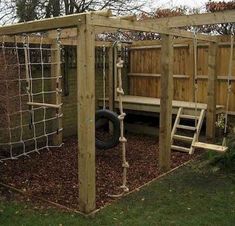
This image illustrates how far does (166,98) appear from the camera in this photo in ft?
19.3

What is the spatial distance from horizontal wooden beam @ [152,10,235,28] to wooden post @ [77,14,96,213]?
2.13m

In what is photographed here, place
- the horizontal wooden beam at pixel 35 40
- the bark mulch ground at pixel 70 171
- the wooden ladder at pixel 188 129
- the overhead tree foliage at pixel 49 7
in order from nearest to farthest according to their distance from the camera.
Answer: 1. the bark mulch ground at pixel 70 171
2. the horizontal wooden beam at pixel 35 40
3. the wooden ladder at pixel 188 129
4. the overhead tree foliage at pixel 49 7

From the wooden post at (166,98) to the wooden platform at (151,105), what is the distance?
6.64ft

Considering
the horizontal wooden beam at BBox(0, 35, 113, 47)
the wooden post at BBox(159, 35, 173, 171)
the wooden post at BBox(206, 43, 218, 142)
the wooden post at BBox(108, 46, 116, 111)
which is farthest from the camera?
the wooden post at BBox(108, 46, 116, 111)

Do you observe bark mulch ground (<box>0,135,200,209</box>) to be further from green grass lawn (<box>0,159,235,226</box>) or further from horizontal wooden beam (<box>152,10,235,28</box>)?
horizontal wooden beam (<box>152,10,235,28</box>)

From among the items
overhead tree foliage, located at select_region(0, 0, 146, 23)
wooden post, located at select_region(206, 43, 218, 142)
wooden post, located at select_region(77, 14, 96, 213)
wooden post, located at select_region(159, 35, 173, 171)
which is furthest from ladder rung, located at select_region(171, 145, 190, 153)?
overhead tree foliage, located at select_region(0, 0, 146, 23)

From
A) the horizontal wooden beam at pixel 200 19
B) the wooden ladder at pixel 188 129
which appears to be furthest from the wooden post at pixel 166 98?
the wooden ladder at pixel 188 129

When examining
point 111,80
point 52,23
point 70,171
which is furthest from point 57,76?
point 52,23

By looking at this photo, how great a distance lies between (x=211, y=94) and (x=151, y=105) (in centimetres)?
149

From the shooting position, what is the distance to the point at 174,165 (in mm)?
6430

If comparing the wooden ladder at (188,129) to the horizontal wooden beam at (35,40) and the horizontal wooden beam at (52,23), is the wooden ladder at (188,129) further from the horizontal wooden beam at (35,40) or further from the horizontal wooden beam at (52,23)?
the horizontal wooden beam at (52,23)

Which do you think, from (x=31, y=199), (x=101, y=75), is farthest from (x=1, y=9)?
(x=31, y=199)

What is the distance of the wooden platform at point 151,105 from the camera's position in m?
7.92

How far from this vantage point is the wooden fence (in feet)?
26.8
